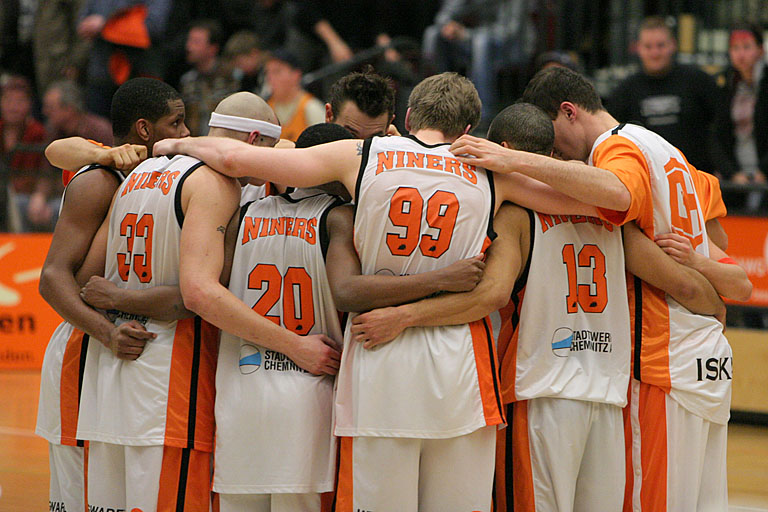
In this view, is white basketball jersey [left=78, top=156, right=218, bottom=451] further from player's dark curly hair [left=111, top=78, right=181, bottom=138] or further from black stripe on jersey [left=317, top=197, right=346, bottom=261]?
black stripe on jersey [left=317, top=197, right=346, bottom=261]

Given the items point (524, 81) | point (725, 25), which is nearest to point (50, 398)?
point (524, 81)

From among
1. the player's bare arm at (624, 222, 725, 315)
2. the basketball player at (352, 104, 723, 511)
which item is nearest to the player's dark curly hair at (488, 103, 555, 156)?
the basketball player at (352, 104, 723, 511)

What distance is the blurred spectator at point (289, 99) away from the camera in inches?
380

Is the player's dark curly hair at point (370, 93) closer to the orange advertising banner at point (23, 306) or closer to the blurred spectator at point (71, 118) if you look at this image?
the orange advertising banner at point (23, 306)

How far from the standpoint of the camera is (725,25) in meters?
9.88

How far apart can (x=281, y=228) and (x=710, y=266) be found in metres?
1.98

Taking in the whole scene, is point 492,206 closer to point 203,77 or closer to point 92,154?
point 92,154

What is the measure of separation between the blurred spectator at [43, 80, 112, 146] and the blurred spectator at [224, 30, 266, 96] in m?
1.57

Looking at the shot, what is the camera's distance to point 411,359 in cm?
383

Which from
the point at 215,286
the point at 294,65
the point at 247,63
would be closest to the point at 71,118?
the point at 247,63

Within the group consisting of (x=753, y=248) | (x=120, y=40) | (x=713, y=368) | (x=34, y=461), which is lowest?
(x=34, y=461)

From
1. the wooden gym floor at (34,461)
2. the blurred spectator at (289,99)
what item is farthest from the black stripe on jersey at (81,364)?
the blurred spectator at (289,99)

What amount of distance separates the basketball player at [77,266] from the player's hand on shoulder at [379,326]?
1130 millimetres

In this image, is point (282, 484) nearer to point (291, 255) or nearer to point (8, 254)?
point (291, 255)
